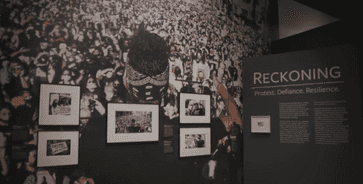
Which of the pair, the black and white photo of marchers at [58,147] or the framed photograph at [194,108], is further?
the framed photograph at [194,108]

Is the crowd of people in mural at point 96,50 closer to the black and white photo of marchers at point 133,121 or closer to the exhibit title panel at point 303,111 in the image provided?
the black and white photo of marchers at point 133,121

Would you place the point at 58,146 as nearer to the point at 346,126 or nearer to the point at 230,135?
the point at 230,135

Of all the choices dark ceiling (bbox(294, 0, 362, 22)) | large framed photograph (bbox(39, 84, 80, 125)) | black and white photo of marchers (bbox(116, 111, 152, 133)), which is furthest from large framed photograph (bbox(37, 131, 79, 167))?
dark ceiling (bbox(294, 0, 362, 22))

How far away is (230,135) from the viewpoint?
3816mm

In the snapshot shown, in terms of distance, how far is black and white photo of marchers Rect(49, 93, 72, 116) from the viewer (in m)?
2.48

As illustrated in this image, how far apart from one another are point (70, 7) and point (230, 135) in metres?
2.79

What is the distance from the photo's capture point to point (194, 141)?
340 cm

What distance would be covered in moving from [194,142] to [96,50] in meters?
1.76

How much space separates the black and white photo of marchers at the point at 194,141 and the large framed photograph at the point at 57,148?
141cm

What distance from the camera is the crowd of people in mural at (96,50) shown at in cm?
235

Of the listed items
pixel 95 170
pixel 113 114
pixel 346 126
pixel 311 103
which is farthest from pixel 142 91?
pixel 346 126

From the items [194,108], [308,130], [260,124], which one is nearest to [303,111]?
[308,130]

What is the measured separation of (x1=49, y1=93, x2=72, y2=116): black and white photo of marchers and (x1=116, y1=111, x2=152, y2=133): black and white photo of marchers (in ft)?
1.75

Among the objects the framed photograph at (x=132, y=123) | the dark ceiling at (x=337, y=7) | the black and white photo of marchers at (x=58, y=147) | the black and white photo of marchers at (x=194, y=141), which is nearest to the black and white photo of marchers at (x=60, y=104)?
the black and white photo of marchers at (x=58, y=147)
